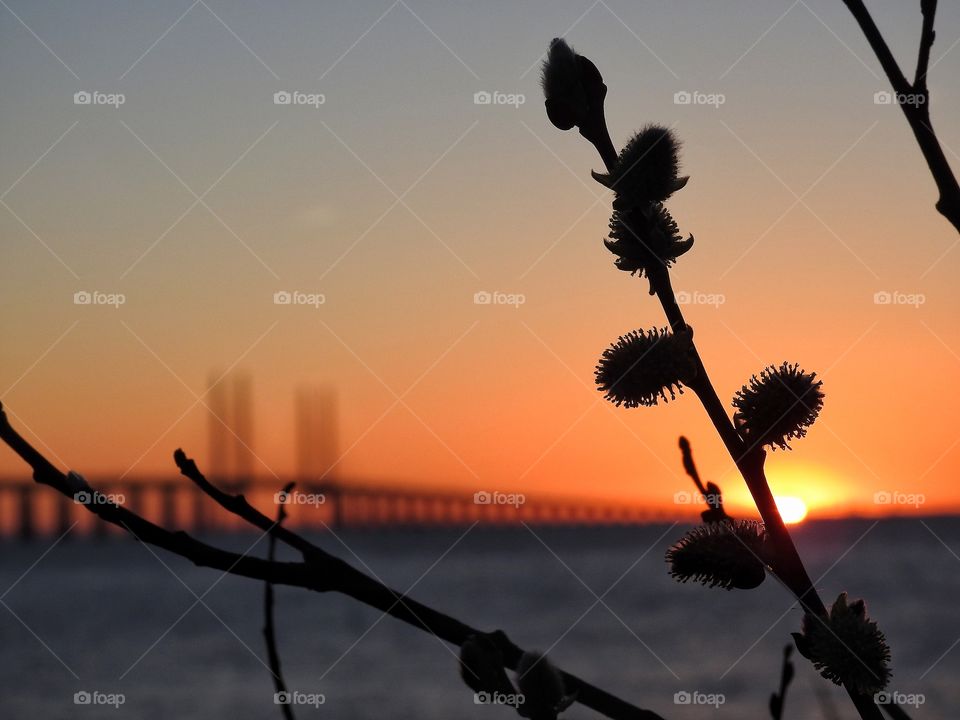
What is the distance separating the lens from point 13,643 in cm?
2406

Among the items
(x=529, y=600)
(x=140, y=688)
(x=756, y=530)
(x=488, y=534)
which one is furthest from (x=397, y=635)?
(x=488, y=534)

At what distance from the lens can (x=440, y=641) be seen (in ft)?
35.9

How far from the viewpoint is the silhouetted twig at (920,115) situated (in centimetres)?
121

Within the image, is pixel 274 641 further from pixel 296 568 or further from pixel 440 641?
pixel 440 641

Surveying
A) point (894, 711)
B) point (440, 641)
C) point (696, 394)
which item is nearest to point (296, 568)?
point (696, 394)

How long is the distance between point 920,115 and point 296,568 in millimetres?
864

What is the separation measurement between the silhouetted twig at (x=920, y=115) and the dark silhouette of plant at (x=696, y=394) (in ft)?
0.90

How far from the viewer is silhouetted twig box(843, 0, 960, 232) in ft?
3.96

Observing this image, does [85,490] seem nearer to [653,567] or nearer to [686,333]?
[686,333]

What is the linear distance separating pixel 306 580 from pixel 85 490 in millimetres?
270

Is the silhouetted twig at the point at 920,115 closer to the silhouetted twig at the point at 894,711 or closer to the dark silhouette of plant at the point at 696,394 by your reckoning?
the dark silhouette of plant at the point at 696,394

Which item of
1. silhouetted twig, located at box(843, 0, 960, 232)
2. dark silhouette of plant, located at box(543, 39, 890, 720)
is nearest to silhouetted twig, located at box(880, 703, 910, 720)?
dark silhouette of plant, located at box(543, 39, 890, 720)

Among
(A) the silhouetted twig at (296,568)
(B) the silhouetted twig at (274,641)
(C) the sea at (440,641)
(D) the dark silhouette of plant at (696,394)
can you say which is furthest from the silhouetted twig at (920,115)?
(C) the sea at (440,641)

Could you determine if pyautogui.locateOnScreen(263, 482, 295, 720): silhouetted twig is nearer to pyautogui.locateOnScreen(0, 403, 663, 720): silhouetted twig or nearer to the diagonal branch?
pyautogui.locateOnScreen(0, 403, 663, 720): silhouetted twig
